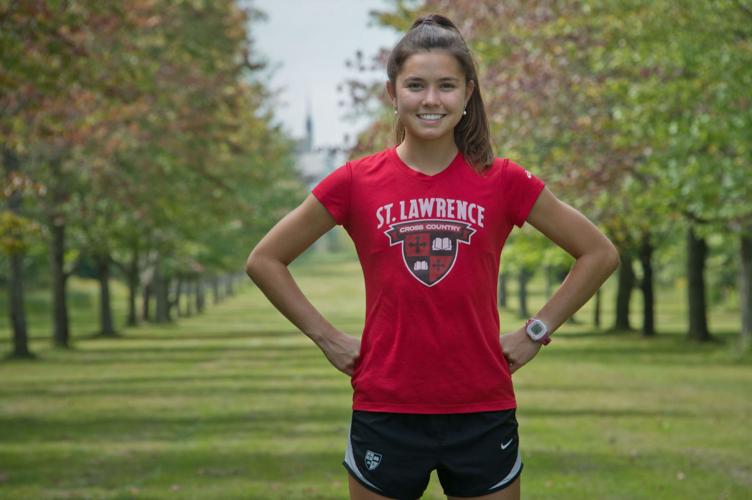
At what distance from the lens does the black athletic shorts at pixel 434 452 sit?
3.96 m

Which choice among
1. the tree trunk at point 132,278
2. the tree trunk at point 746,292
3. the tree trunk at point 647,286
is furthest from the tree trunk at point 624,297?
the tree trunk at point 132,278

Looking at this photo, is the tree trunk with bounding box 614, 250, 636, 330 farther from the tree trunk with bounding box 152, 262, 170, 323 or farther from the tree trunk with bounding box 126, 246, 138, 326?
the tree trunk with bounding box 152, 262, 170, 323

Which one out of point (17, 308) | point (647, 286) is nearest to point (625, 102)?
point (17, 308)

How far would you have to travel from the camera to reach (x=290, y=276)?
4.23 meters

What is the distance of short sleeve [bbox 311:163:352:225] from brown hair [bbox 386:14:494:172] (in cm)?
36

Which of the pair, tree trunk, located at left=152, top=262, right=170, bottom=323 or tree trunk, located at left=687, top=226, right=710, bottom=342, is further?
tree trunk, located at left=152, top=262, right=170, bottom=323

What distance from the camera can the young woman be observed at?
13.0 ft

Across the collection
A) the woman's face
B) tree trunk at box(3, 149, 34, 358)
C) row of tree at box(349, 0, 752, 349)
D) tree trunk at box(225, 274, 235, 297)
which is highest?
row of tree at box(349, 0, 752, 349)

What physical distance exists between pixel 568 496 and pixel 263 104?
4493cm

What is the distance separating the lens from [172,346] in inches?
1539

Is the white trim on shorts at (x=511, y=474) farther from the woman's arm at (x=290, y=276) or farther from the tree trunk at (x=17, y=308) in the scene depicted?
the tree trunk at (x=17, y=308)

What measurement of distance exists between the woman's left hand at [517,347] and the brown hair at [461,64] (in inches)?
21.6

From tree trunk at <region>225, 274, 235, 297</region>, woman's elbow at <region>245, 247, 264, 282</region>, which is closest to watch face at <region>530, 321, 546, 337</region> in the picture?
woman's elbow at <region>245, 247, 264, 282</region>

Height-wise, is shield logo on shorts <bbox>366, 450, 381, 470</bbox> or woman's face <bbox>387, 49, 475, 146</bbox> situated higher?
woman's face <bbox>387, 49, 475, 146</bbox>
